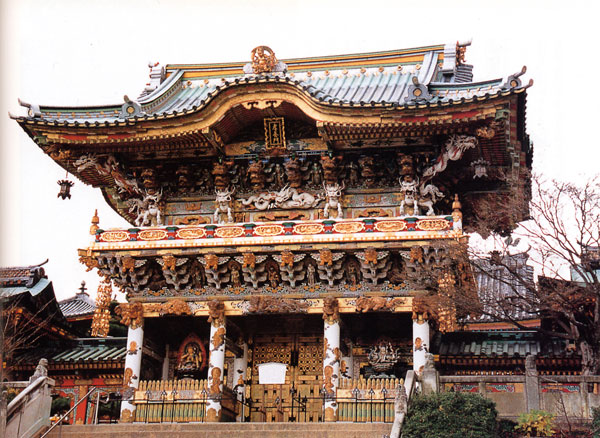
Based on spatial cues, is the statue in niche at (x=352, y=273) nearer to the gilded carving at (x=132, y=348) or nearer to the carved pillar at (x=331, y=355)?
the carved pillar at (x=331, y=355)

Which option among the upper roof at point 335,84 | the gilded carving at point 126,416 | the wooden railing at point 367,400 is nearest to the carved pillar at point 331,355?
the wooden railing at point 367,400

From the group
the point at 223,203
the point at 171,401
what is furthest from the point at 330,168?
the point at 171,401

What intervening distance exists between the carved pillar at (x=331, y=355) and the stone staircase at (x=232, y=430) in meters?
2.89

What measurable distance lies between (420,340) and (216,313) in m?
5.42

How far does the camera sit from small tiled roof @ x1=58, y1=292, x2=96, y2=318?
36850 mm

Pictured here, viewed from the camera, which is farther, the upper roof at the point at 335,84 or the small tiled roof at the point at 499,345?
the small tiled roof at the point at 499,345

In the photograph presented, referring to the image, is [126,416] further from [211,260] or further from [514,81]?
[514,81]

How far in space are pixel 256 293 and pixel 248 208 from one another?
2834 millimetres

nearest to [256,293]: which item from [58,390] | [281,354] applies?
[281,354]

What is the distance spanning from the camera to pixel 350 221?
2069cm

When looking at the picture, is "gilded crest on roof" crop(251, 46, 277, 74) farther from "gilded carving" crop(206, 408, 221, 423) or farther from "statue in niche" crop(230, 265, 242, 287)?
"gilded carving" crop(206, 408, 221, 423)

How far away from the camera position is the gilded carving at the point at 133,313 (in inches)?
860

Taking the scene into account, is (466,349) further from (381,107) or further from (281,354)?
(381,107)

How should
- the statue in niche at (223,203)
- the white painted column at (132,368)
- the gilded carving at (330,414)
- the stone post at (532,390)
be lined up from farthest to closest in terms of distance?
the statue in niche at (223,203)
the white painted column at (132,368)
the gilded carving at (330,414)
the stone post at (532,390)
